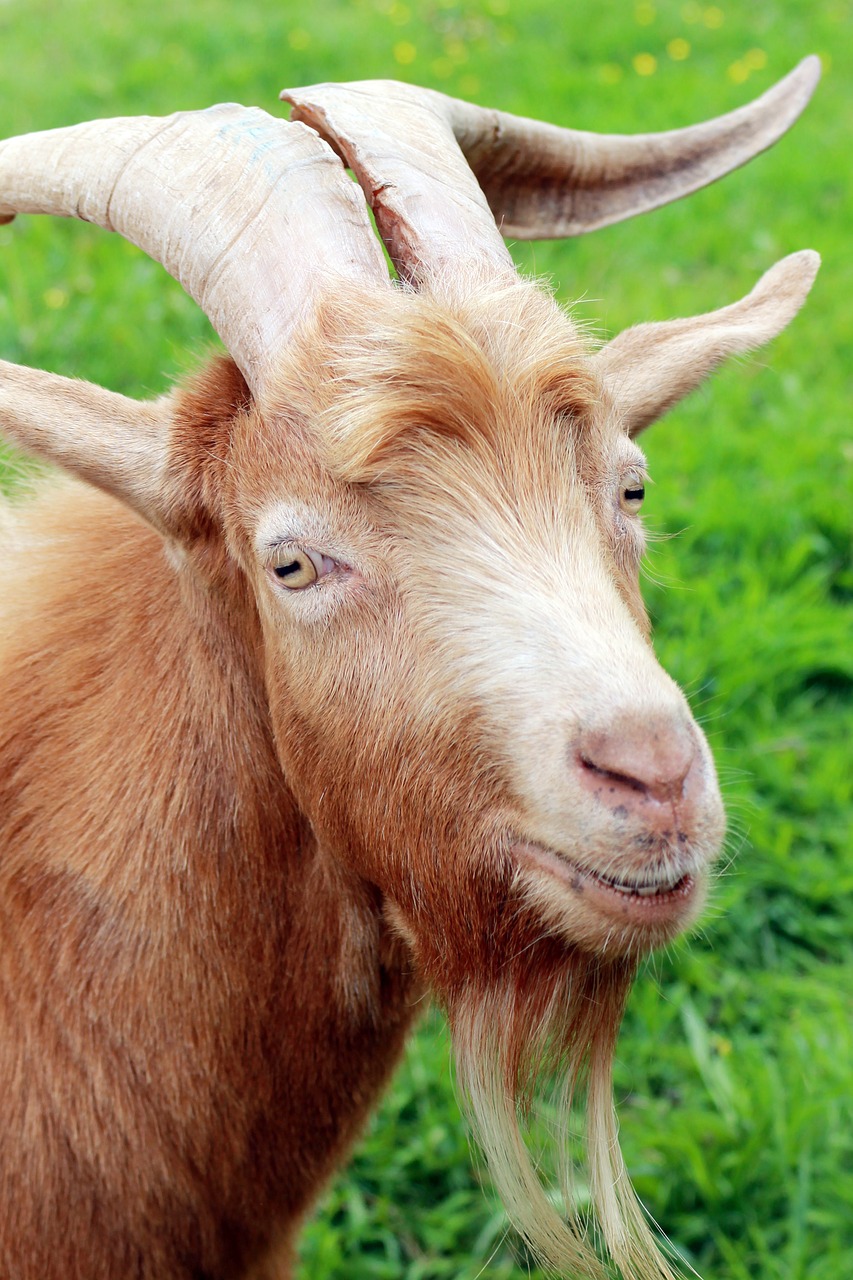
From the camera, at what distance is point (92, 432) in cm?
232

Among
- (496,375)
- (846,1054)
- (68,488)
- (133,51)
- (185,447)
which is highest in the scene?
(133,51)

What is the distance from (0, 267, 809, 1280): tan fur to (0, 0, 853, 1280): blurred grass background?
0.83 meters

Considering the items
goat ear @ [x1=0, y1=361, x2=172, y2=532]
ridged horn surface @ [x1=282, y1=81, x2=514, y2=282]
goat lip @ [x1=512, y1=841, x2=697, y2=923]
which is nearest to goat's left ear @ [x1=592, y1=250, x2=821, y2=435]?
ridged horn surface @ [x1=282, y1=81, x2=514, y2=282]

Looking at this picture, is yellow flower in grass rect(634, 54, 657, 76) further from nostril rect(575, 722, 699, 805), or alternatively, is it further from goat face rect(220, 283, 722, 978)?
nostril rect(575, 722, 699, 805)

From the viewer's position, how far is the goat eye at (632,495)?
7.68 feet

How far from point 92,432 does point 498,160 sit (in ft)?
4.81

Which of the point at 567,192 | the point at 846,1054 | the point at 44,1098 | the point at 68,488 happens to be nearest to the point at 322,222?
the point at 68,488

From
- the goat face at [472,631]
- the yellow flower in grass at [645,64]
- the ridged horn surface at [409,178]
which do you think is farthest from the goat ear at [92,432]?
the yellow flower in grass at [645,64]

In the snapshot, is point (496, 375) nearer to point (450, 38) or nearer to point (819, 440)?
point (819, 440)

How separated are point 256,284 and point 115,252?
4478mm

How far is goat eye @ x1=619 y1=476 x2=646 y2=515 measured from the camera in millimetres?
2342

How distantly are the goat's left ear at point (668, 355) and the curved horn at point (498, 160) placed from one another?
0.42 m

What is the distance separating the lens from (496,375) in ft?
7.10

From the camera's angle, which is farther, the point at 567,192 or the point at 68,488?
the point at 567,192
